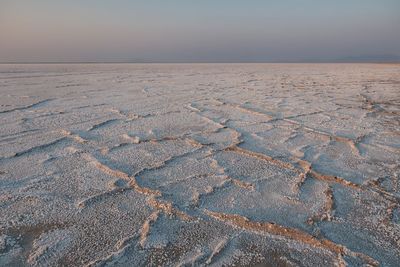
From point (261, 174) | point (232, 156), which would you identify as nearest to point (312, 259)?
point (261, 174)

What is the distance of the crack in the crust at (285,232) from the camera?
1.47 metres

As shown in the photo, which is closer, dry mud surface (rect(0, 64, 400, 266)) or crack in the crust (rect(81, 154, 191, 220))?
dry mud surface (rect(0, 64, 400, 266))

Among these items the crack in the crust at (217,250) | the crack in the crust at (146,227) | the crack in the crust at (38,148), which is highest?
the crack in the crust at (217,250)

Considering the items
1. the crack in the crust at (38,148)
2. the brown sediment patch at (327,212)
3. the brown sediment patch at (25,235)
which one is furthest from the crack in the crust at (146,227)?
the crack in the crust at (38,148)

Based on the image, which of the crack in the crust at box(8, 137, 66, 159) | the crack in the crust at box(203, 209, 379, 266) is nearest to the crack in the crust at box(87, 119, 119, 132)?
the crack in the crust at box(8, 137, 66, 159)

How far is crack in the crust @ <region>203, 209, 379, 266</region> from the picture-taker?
4.83 feet

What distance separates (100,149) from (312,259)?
1918mm

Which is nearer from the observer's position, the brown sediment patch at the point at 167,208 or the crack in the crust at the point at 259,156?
the brown sediment patch at the point at 167,208

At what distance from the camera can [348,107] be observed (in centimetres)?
506

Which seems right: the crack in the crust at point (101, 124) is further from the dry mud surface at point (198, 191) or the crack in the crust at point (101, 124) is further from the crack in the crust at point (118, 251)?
the crack in the crust at point (118, 251)

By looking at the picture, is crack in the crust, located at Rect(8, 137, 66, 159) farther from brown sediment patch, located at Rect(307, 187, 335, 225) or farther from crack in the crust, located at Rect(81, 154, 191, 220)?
brown sediment patch, located at Rect(307, 187, 335, 225)

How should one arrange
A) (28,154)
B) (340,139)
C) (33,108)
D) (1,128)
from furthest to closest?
1. (33,108)
2. (1,128)
3. (340,139)
4. (28,154)

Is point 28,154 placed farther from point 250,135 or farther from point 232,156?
point 250,135

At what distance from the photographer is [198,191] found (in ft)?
6.70
